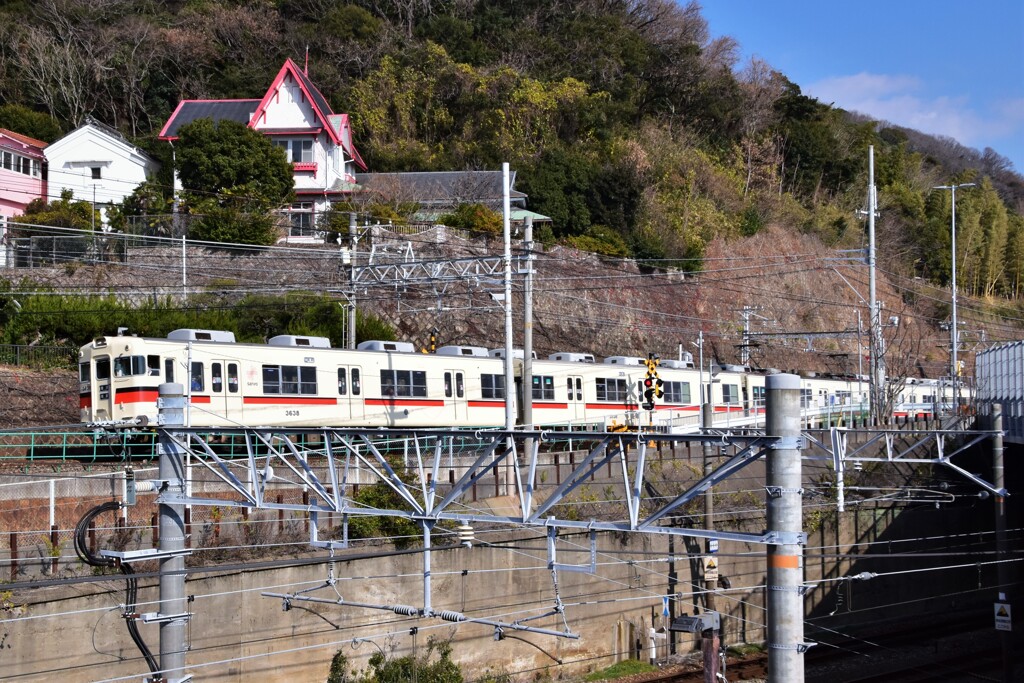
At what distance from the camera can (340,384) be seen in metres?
26.3

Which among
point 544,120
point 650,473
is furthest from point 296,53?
point 650,473

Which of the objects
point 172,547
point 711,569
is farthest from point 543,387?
point 172,547

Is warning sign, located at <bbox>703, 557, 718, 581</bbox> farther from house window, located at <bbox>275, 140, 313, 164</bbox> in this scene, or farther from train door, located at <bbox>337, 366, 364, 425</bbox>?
house window, located at <bbox>275, 140, 313, 164</bbox>

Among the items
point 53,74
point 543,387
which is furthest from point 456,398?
point 53,74

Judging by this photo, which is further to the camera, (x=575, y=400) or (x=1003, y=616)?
(x=575, y=400)

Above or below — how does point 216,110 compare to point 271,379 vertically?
above

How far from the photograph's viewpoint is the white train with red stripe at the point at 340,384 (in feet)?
77.5

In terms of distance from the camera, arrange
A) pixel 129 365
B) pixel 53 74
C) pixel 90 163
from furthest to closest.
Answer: pixel 53 74 < pixel 90 163 < pixel 129 365

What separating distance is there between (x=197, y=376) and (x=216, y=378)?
45 cm

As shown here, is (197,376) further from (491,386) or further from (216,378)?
(491,386)

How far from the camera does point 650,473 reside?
1099 inches

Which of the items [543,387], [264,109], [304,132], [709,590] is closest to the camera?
[709,590]

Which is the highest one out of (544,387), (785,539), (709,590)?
(544,387)

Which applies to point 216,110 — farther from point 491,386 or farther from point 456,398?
point 456,398
